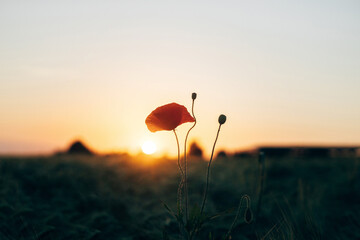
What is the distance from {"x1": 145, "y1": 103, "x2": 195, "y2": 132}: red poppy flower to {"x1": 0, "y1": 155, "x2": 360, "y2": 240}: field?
63cm

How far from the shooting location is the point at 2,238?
2.22m

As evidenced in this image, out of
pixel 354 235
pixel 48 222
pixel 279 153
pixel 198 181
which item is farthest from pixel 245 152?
pixel 48 222

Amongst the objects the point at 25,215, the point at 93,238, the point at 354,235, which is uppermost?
the point at 25,215

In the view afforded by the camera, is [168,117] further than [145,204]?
No

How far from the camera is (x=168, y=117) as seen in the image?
5.16 feet

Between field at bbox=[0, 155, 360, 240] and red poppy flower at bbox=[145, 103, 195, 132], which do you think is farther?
field at bbox=[0, 155, 360, 240]

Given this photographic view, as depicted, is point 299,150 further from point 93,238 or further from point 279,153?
point 93,238

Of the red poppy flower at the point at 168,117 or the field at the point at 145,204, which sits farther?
the field at the point at 145,204

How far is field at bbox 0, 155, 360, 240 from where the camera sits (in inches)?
97.7

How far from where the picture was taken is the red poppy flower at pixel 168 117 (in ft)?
5.08

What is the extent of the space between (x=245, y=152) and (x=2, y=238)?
10.8 metres

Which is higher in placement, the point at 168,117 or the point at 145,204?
the point at 168,117

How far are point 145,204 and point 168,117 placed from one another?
1.96 meters

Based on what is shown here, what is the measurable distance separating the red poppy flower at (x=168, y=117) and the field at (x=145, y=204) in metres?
0.63
